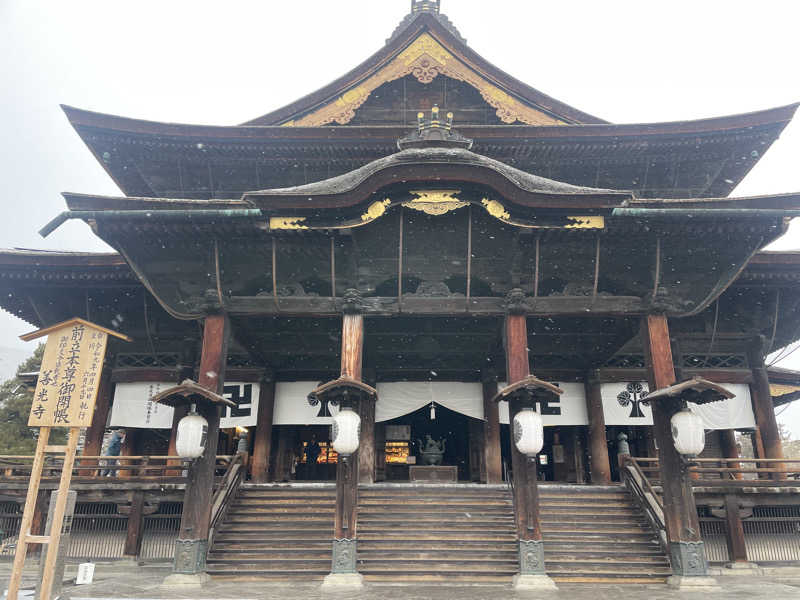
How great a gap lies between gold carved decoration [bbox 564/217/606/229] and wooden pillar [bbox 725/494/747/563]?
25.9 ft

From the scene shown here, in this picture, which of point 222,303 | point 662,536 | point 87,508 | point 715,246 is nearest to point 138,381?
point 87,508

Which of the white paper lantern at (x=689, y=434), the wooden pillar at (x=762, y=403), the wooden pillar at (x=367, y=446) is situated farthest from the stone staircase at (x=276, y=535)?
the wooden pillar at (x=762, y=403)

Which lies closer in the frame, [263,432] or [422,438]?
[263,432]

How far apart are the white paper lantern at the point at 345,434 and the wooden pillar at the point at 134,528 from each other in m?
6.69

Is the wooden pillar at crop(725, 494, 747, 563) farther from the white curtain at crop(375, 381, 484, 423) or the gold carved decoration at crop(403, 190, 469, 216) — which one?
the gold carved decoration at crop(403, 190, 469, 216)

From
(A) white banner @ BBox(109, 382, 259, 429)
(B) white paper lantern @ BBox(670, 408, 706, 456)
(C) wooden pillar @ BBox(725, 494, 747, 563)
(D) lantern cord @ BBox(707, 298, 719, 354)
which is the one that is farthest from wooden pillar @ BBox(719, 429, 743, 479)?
(A) white banner @ BBox(109, 382, 259, 429)

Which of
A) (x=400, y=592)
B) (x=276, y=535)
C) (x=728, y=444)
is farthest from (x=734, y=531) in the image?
(x=276, y=535)

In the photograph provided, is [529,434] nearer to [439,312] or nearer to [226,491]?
[439,312]

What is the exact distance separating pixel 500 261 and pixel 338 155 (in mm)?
7249

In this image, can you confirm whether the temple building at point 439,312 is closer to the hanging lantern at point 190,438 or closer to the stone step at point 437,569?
the stone step at point 437,569

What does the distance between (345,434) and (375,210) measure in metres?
4.69

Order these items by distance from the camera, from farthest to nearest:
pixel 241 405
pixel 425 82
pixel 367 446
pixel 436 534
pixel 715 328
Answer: pixel 425 82, pixel 241 405, pixel 367 446, pixel 715 328, pixel 436 534

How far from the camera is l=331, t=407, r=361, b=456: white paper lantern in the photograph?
9.92 metres

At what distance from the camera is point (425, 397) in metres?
17.4
